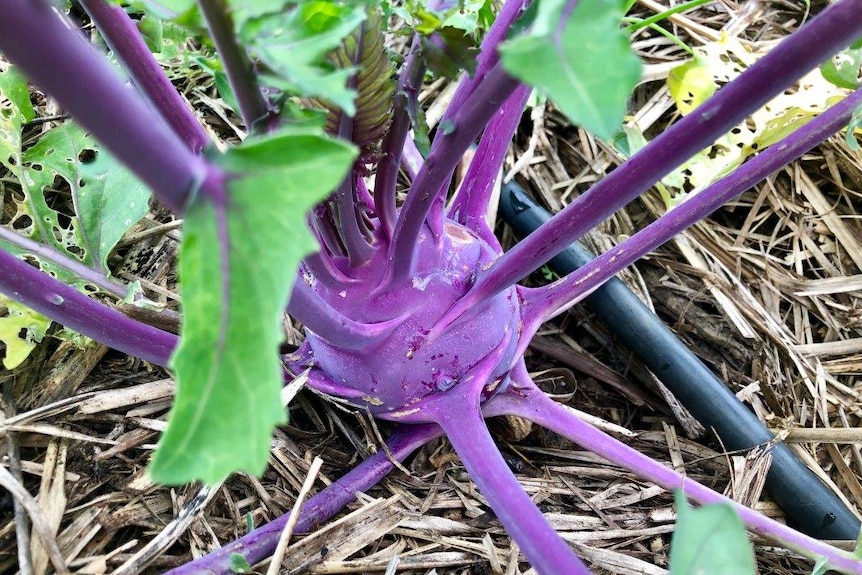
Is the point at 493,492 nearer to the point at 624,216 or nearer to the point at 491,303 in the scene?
the point at 491,303

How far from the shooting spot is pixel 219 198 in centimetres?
36

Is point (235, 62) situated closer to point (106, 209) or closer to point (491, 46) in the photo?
point (491, 46)

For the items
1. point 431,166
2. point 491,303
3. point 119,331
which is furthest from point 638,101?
point 119,331

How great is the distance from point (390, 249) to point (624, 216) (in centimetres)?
57

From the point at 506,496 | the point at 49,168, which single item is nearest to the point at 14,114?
the point at 49,168

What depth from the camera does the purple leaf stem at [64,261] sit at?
0.80m

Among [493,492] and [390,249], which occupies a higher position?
[390,249]

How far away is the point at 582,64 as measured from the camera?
32 cm

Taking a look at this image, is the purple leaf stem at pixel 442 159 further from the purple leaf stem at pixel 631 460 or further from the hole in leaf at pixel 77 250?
the hole in leaf at pixel 77 250

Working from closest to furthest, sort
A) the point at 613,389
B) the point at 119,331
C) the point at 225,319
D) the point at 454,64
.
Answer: the point at 225,319 < the point at 454,64 < the point at 119,331 < the point at 613,389

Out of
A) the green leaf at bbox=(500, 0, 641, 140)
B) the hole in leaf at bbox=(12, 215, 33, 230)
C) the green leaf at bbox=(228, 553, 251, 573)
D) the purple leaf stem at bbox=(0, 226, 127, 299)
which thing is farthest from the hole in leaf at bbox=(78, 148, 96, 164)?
the green leaf at bbox=(500, 0, 641, 140)

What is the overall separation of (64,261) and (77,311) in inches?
9.5

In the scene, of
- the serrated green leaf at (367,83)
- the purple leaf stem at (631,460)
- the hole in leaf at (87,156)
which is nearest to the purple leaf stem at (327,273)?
the serrated green leaf at (367,83)

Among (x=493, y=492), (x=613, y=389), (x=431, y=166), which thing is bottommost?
(x=613, y=389)
